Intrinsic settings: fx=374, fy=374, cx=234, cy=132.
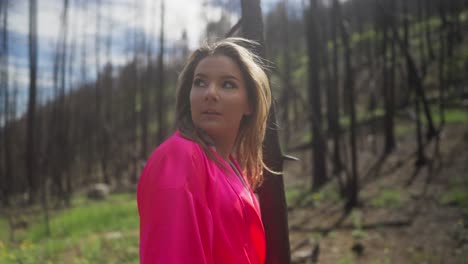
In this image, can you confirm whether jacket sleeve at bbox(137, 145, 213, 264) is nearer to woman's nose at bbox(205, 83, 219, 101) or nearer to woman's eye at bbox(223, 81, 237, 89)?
woman's nose at bbox(205, 83, 219, 101)

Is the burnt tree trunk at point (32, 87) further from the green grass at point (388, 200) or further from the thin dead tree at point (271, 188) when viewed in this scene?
the thin dead tree at point (271, 188)

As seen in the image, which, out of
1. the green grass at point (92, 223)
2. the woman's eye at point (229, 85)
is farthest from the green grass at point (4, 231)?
the woman's eye at point (229, 85)

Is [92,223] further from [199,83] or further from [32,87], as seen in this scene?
[199,83]

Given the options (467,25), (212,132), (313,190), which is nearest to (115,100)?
(467,25)

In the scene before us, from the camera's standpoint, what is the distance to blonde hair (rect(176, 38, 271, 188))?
1.51 metres

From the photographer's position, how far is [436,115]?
16.5 m

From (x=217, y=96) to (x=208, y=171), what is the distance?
0.33 meters

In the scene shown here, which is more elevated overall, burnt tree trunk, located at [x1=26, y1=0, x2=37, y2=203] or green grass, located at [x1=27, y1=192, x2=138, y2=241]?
burnt tree trunk, located at [x1=26, y1=0, x2=37, y2=203]

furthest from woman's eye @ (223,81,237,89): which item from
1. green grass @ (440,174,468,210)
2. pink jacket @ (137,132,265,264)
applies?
green grass @ (440,174,468,210)

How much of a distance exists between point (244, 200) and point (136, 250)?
5102 millimetres

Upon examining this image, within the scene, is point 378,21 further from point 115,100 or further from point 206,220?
point 115,100

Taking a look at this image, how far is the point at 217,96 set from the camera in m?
1.46

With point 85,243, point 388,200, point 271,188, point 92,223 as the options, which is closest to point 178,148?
point 271,188

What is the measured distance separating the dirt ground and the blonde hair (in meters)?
3.81
